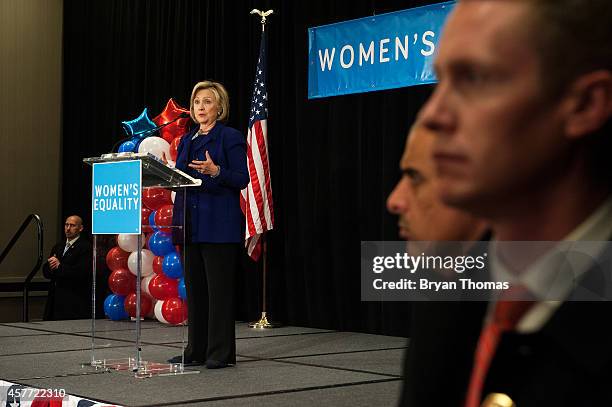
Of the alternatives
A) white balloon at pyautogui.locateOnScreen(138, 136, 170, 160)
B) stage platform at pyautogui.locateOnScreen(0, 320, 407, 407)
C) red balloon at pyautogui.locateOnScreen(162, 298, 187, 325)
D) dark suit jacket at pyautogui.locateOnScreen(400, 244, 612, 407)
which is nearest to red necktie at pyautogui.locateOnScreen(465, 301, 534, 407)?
dark suit jacket at pyautogui.locateOnScreen(400, 244, 612, 407)

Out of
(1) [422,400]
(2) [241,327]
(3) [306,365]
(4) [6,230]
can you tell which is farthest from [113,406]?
(4) [6,230]

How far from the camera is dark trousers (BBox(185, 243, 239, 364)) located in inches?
162

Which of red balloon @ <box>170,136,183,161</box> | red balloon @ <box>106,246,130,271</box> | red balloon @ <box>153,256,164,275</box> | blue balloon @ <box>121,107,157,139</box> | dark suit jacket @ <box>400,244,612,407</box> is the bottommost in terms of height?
red balloon @ <box>153,256,164,275</box>

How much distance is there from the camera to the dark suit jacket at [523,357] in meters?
0.31

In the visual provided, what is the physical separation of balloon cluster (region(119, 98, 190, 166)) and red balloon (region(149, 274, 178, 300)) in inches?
30.7

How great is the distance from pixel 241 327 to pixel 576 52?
644 cm

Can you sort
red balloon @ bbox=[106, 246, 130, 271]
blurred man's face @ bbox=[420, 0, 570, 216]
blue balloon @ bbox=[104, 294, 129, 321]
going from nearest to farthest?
1. blurred man's face @ bbox=[420, 0, 570, 216]
2. red balloon @ bbox=[106, 246, 130, 271]
3. blue balloon @ bbox=[104, 294, 129, 321]

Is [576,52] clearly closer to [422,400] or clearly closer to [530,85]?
[530,85]

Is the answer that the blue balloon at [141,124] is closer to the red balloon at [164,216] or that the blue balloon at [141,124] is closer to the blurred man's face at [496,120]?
the red balloon at [164,216]

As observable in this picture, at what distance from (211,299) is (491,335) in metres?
3.82

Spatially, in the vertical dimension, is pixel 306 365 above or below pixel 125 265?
below

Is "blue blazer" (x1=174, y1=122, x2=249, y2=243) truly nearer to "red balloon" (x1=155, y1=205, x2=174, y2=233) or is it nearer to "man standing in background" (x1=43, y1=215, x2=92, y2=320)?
"red balloon" (x1=155, y1=205, x2=174, y2=233)

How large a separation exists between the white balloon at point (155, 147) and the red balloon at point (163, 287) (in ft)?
2.74

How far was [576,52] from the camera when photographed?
302mm
